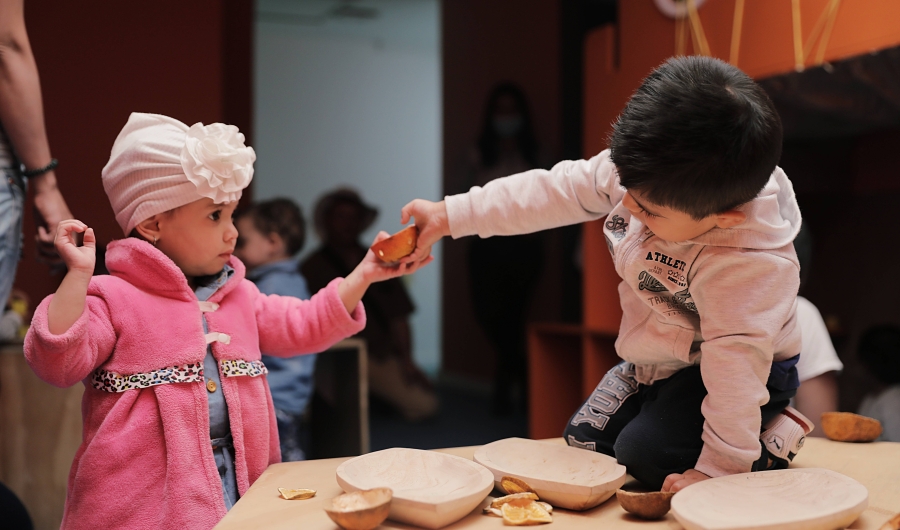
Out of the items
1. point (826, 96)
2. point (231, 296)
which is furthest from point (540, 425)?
point (231, 296)

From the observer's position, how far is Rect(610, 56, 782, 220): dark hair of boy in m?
0.77

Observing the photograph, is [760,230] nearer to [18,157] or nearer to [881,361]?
[18,157]

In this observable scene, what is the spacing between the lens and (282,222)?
216cm

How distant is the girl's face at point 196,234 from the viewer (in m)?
0.98

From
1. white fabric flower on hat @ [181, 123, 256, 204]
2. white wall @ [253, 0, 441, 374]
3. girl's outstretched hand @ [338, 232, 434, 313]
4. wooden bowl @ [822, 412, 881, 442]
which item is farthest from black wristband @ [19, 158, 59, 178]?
white wall @ [253, 0, 441, 374]

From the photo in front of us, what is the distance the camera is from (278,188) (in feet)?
19.2

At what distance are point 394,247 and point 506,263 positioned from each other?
288 cm

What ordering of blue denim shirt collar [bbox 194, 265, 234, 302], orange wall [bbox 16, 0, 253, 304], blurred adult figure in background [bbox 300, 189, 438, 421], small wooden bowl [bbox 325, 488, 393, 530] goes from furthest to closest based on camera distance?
1. blurred adult figure in background [bbox 300, 189, 438, 421]
2. orange wall [bbox 16, 0, 253, 304]
3. blue denim shirt collar [bbox 194, 265, 234, 302]
4. small wooden bowl [bbox 325, 488, 393, 530]

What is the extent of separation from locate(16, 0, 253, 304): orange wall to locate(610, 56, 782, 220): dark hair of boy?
2.65 feet

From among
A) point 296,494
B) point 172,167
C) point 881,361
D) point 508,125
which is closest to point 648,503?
point 296,494

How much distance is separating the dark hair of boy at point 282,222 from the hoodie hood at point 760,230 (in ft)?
4.84

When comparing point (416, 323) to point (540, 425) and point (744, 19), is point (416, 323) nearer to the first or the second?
point (540, 425)

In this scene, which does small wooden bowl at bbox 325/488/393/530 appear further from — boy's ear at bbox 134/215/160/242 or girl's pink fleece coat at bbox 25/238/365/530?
boy's ear at bbox 134/215/160/242

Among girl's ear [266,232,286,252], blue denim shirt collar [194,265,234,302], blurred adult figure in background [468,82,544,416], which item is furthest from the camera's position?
blurred adult figure in background [468,82,544,416]
